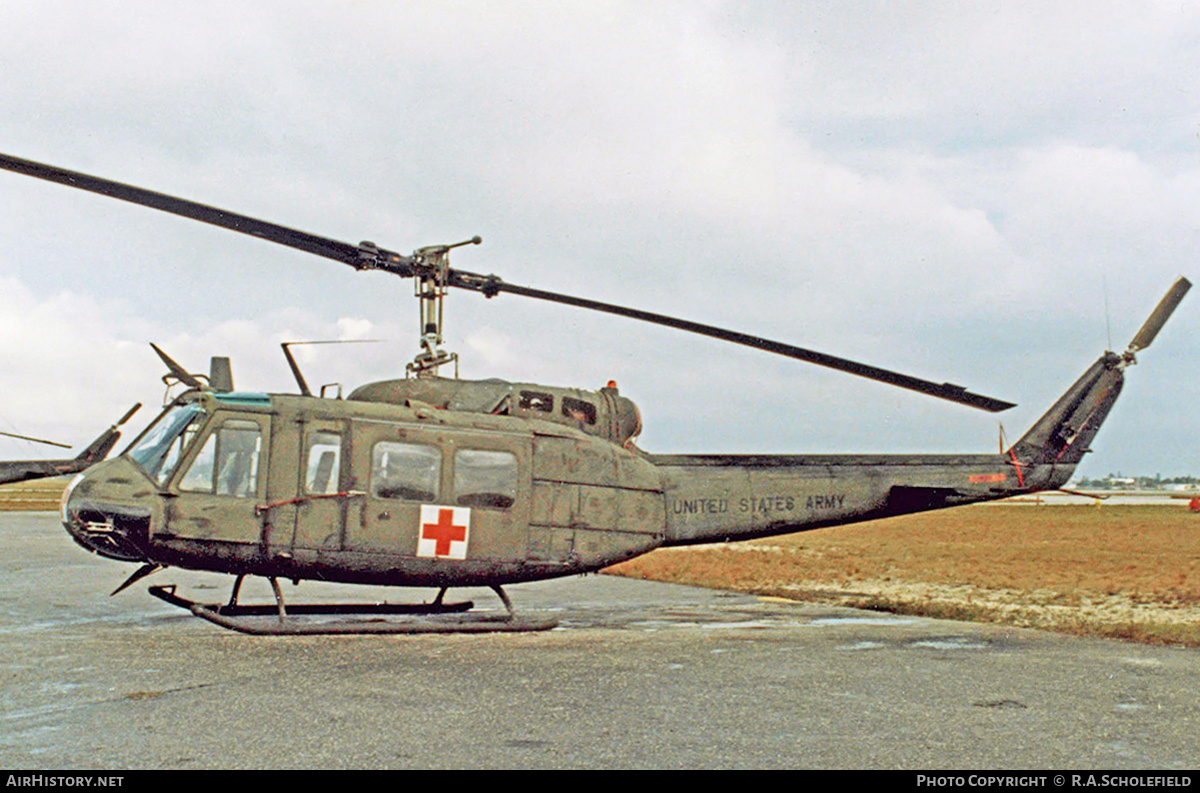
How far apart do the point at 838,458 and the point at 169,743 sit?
980 centimetres

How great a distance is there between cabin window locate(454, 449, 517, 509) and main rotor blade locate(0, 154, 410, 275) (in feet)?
7.96

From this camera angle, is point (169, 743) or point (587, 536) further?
point (587, 536)

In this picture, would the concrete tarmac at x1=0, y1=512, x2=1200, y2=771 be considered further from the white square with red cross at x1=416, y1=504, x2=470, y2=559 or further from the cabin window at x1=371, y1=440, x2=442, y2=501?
the cabin window at x1=371, y1=440, x2=442, y2=501

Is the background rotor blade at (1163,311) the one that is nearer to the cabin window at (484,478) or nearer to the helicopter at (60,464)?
the cabin window at (484,478)

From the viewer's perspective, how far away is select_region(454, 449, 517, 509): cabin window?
35.2 ft

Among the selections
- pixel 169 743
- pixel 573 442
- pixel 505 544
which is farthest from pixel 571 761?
pixel 573 442

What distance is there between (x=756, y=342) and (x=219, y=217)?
20.3 feet

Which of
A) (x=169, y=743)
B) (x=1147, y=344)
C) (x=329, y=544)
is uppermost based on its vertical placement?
(x=1147, y=344)

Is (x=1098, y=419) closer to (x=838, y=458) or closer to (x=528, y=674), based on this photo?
(x=838, y=458)

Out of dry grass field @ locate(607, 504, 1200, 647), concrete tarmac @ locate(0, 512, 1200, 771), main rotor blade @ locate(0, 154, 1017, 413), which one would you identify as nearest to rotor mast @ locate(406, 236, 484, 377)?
main rotor blade @ locate(0, 154, 1017, 413)

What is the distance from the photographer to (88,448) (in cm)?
2589

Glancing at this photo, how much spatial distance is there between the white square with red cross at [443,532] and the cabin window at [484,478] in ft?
0.54

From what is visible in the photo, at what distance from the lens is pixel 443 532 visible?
10.6m

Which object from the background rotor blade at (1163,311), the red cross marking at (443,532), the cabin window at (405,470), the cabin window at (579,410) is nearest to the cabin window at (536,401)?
the cabin window at (579,410)
